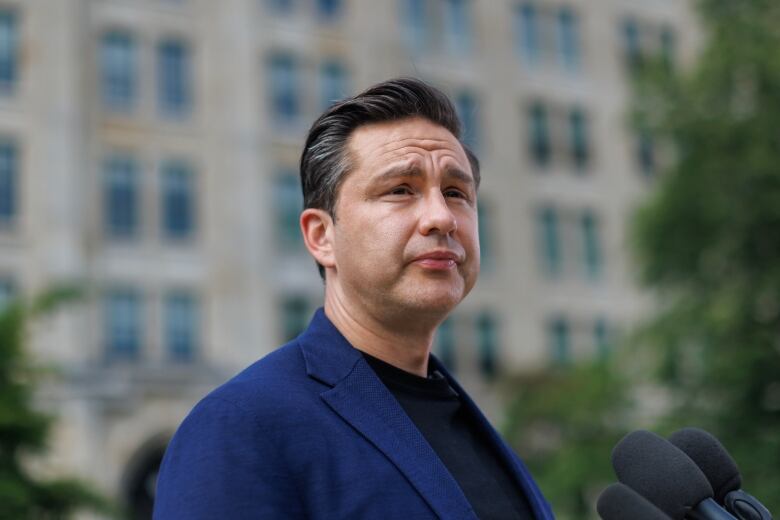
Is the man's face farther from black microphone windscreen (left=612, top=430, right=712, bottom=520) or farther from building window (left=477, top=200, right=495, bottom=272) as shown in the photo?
building window (left=477, top=200, right=495, bottom=272)

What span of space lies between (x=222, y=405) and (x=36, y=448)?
444 inches

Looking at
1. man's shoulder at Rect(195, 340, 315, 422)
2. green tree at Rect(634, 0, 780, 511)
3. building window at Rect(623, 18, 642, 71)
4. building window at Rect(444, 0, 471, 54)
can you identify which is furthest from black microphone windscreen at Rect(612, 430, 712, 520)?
building window at Rect(623, 18, 642, 71)

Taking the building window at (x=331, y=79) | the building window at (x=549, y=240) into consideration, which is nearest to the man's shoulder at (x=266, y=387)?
the building window at (x=331, y=79)

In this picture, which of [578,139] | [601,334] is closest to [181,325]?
[601,334]

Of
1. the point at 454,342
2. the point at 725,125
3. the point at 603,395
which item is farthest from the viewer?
the point at 454,342

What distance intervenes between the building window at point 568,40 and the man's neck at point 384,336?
36123 millimetres

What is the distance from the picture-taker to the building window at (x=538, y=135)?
36625mm

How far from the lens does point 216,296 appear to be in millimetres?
29531

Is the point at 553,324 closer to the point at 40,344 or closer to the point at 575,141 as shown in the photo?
the point at 575,141

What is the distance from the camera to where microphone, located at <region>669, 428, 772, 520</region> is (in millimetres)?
2330

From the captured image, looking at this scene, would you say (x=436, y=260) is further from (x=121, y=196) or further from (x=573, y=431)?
(x=121, y=196)

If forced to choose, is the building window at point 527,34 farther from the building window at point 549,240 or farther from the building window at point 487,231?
the building window at point 487,231

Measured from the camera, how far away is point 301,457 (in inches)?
88.1

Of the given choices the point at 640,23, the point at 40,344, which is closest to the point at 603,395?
the point at 40,344
